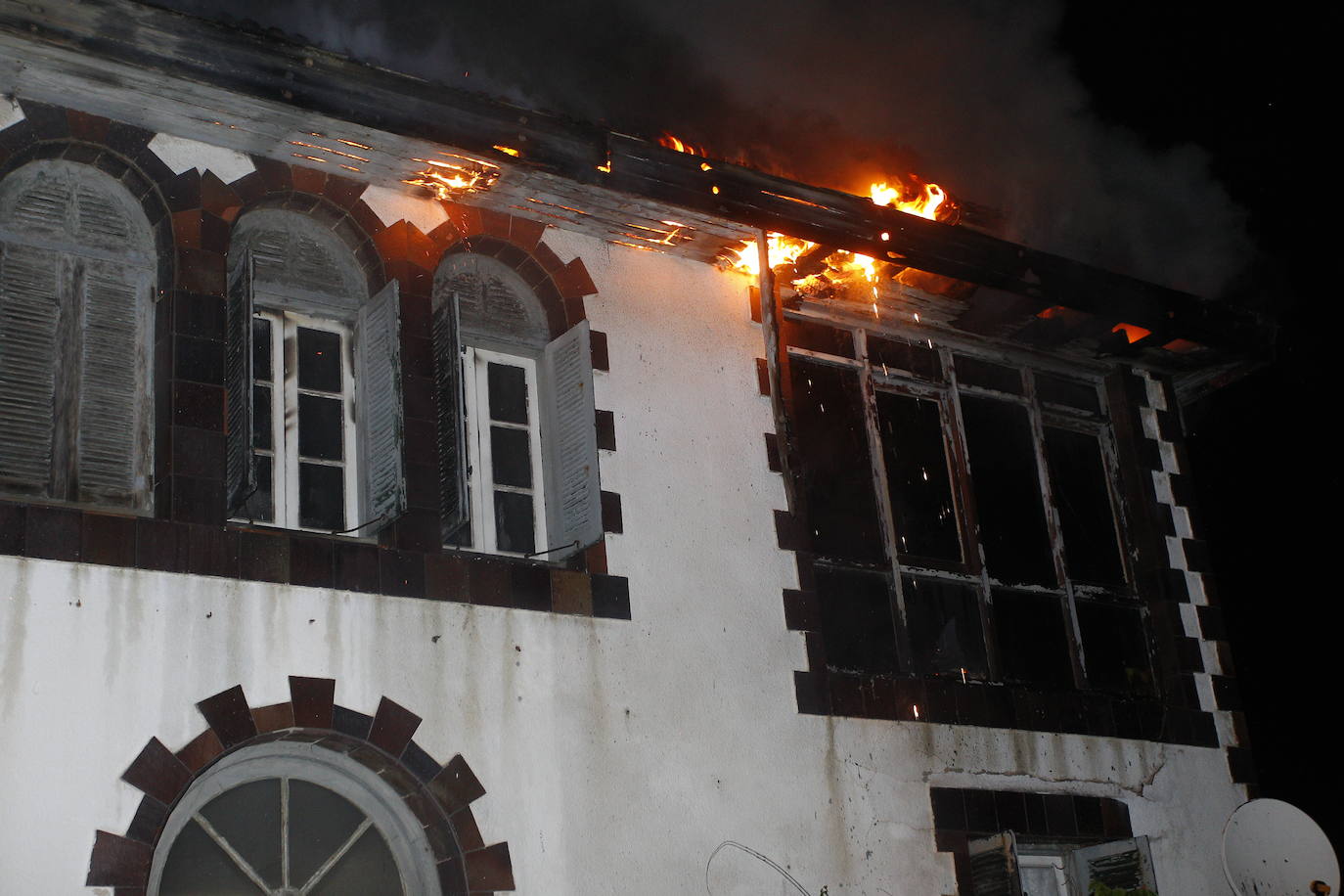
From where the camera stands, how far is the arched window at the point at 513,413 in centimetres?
778

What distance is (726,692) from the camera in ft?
26.0

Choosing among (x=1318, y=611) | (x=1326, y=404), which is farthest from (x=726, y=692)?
(x=1326, y=404)

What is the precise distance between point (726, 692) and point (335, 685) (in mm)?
2005

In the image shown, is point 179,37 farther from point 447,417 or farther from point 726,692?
point 726,692

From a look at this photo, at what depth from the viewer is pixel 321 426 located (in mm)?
7582

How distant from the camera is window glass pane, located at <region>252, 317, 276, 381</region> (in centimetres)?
750

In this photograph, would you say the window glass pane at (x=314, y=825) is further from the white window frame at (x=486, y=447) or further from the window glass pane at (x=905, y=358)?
the window glass pane at (x=905, y=358)

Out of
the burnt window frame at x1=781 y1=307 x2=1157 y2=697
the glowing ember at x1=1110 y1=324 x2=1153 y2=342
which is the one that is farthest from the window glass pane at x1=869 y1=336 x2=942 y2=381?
the glowing ember at x1=1110 y1=324 x2=1153 y2=342

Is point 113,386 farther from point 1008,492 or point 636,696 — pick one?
point 1008,492

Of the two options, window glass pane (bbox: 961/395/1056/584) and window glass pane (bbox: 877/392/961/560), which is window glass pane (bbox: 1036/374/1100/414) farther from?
window glass pane (bbox: 877/392/961/560)

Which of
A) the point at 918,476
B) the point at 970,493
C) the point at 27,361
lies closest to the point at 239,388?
the point at 27,361

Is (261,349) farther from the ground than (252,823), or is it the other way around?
(261,349)

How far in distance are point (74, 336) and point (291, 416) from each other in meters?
1.03

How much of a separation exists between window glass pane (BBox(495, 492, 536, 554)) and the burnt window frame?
1.55 m
